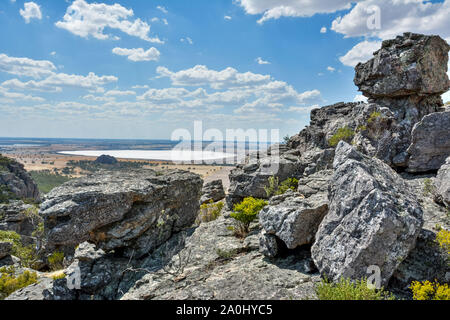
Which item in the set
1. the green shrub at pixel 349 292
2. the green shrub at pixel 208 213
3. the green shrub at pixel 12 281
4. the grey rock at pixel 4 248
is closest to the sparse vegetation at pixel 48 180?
the grey rock at pixel 4 248

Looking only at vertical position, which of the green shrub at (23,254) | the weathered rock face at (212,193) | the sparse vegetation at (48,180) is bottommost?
the sparse vegetation at (48,180)

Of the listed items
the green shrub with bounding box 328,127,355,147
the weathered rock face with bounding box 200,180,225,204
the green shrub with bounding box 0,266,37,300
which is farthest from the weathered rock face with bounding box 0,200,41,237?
the green shrub with bounding box 328,127,355,147

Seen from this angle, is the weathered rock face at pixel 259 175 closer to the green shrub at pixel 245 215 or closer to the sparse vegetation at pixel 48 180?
the green shrub at pixel 245 215

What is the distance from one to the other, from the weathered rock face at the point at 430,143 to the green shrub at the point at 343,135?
13.1ft

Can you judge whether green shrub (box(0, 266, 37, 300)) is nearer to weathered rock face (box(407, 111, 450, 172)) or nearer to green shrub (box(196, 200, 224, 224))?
green shrub (box(196, 200, 224, 224))

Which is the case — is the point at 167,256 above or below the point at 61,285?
above

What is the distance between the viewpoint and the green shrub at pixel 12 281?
1400 centimetres

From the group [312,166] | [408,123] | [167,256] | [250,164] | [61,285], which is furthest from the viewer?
[250,164]

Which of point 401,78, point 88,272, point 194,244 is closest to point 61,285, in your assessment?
point 88,272

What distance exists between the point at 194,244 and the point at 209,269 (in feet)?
10.1

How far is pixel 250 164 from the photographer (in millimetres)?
19609
